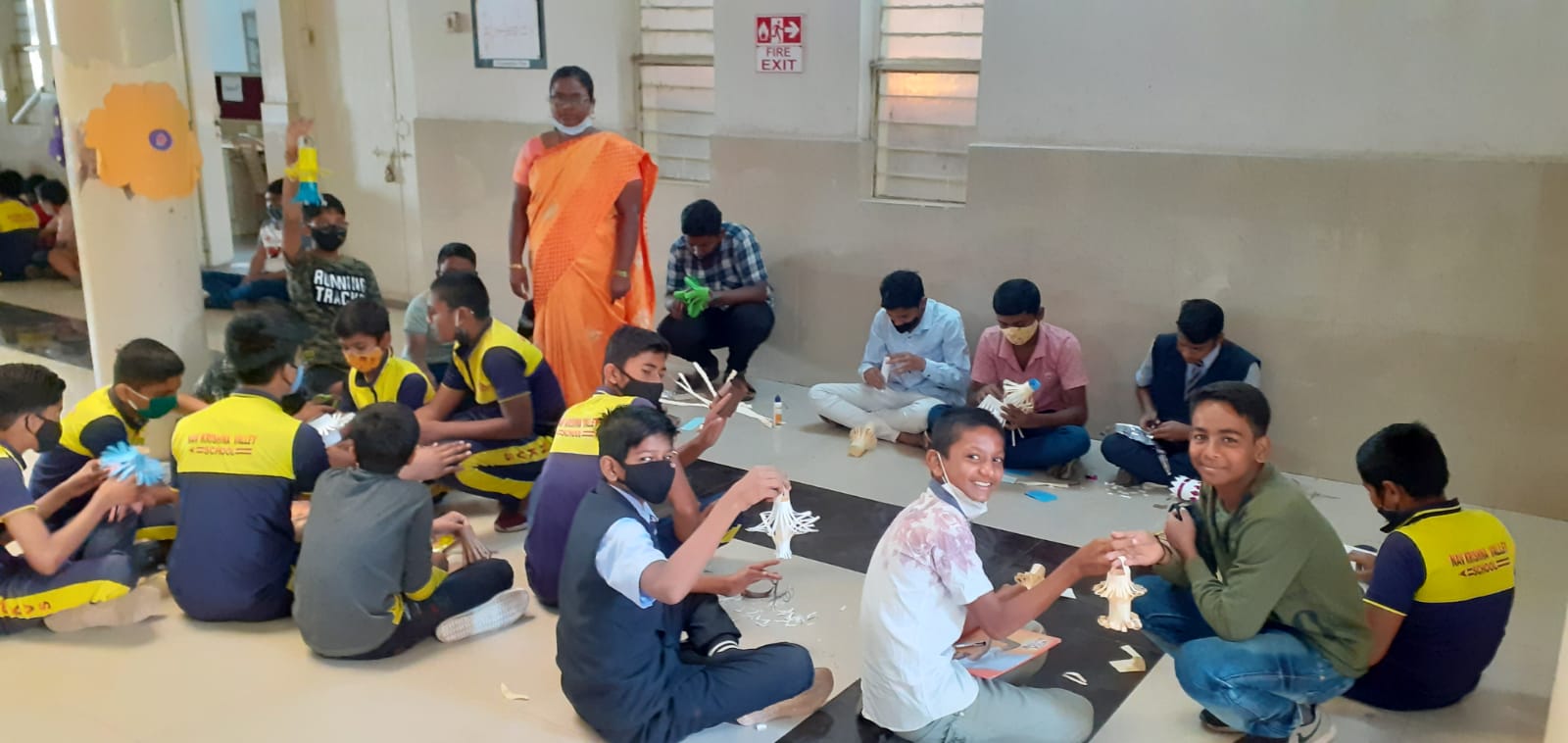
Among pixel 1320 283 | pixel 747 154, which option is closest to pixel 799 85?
pixel 747 154

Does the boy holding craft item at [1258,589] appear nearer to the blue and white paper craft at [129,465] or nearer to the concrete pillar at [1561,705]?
the concrete pillar at [1561,705]

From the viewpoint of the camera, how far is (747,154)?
5.96m

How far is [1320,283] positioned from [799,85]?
8.49ft

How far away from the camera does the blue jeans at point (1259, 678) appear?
102 inches

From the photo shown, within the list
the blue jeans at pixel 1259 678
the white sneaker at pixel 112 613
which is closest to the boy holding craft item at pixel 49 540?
the white sneaker at pixel 112 613

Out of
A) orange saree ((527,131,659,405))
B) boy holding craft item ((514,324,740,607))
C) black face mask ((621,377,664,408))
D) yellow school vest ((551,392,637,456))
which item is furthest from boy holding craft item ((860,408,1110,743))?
orange saree ((527,131,659,405))

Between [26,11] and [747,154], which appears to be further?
[26,11]

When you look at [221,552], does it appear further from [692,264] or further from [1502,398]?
[1502,398]

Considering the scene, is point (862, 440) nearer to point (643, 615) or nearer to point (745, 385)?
point (745, 385)

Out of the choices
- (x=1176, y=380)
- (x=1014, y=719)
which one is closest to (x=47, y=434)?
(x=1014, y=719)

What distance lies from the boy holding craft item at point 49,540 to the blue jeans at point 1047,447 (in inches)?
111

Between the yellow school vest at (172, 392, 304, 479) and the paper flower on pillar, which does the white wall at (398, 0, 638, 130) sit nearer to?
the paper flower on pillar

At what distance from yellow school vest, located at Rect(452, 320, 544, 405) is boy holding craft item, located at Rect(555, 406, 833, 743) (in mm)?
1494

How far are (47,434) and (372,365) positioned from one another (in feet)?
3.15
